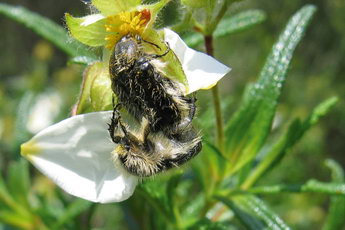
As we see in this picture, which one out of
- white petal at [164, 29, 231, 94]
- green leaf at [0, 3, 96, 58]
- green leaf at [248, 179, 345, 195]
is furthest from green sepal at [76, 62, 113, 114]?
green leaf at [0, 3, 96, 58]

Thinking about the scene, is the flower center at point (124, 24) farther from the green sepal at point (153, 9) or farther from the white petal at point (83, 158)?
the white petal at point (83, 158)

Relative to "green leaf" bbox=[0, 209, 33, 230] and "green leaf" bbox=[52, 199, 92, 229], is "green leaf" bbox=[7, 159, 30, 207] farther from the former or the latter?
"green leaf" bbox=[52, 199, 92, 229]

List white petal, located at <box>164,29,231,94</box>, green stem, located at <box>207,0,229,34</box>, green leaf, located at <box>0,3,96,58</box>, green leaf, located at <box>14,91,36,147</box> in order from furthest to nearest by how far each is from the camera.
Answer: green leaf, located at <box>14,91,36,147</box> < green leaf, located at <box>0,3,96,58</box> < green stem, located at <box>207,0,229,34</box> < white petal, located at <box>164,29,231,94</box>

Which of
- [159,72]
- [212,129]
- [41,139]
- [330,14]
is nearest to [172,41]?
[159,72]

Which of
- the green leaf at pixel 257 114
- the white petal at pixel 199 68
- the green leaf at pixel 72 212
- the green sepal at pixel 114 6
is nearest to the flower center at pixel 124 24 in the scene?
the green sepal at pixel 114 6

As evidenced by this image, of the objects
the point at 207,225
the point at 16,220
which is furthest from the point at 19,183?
the point at 207,225
